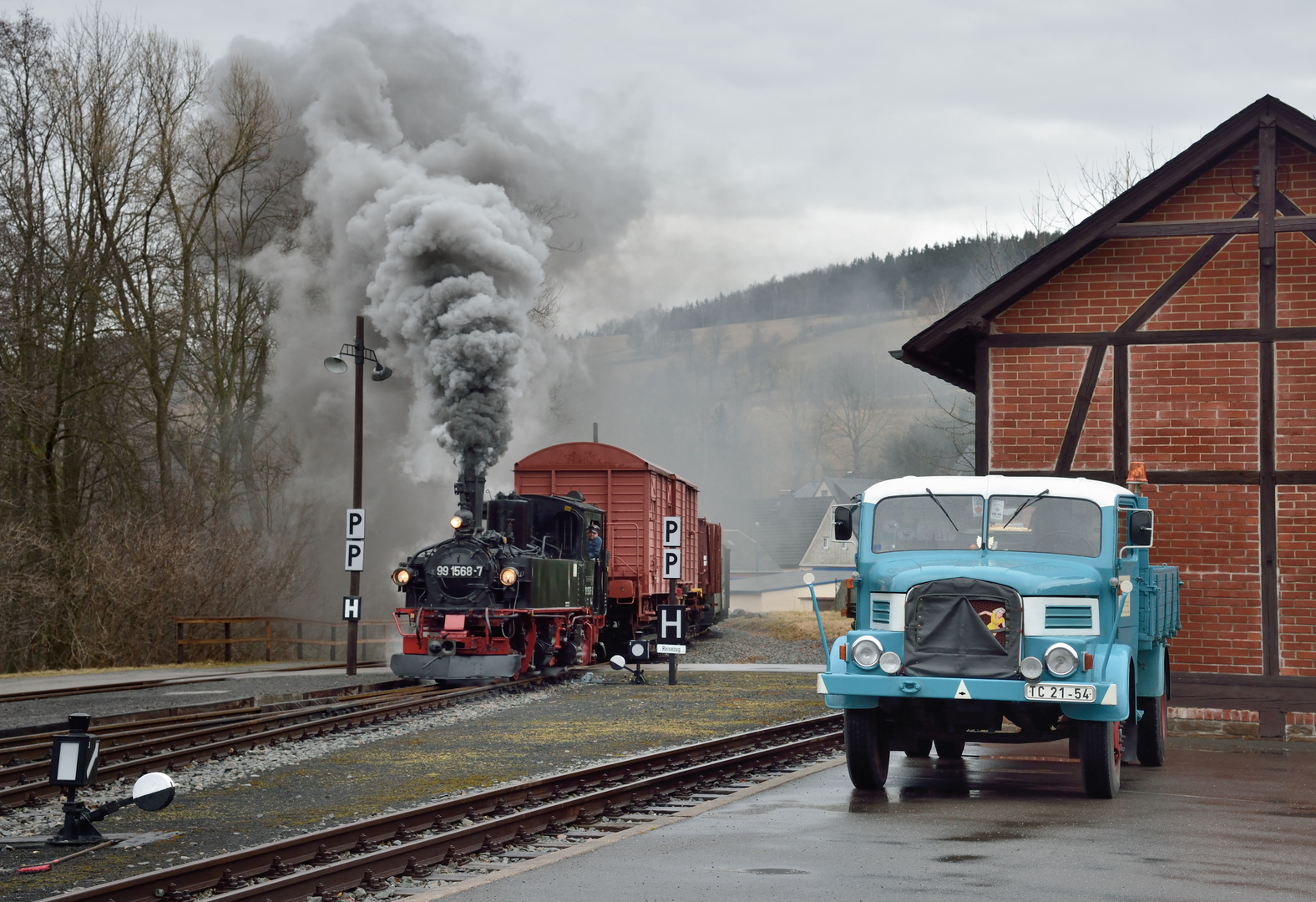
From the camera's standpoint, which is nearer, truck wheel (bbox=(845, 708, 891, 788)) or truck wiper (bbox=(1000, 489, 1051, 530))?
truck wheel (bbox=(845, 708, 891, 788))

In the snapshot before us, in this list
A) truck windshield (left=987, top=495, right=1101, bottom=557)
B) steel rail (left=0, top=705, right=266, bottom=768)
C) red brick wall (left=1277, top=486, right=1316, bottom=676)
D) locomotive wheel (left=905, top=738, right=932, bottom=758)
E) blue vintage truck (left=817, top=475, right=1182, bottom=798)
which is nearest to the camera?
blue vintage truck (left=817, top=475, right=1182, bottom=798)

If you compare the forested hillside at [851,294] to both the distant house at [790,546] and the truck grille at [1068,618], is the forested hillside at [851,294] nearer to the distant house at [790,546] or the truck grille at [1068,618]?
the distant house at [790,546]

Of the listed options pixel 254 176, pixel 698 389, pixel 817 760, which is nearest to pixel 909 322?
pixel 698 389

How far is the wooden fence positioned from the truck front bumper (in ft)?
53.2

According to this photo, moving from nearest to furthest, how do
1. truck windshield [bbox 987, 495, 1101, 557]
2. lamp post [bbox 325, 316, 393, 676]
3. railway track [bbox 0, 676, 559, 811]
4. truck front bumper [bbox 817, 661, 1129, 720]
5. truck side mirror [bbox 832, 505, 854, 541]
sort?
truck front bumper [bbox 817, 661, 1129, 720], truck windshield [bbox 987, 495, 1101, 557], truck side mirror [bbox 832, 505, 854, 541], railway track [bbox 0, 676, 559, 811], lamp post [bbox 325, 316, 393, 676]

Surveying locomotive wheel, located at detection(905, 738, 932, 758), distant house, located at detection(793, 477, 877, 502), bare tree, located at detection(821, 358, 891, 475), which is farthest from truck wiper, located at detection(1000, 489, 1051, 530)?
bare tree, located at detection(821, 358, 891, 475)

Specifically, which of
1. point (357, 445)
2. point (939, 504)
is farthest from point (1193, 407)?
point (357, 445)

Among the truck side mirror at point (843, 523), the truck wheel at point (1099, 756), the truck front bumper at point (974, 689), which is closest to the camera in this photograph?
the truck front bumper at point (974, 689)

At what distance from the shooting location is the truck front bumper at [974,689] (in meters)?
8.78

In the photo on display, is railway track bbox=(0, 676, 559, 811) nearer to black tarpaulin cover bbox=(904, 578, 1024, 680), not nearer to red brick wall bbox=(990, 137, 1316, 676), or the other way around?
black tarpaulin cover bbox=(904, 578, 1024, 680)

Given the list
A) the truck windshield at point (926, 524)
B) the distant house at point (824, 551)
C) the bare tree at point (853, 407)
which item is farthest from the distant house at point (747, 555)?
the truck windshield at point (926, 524)

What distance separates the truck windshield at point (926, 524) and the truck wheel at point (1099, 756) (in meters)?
1.47

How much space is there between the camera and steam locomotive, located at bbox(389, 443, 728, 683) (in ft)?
62.6

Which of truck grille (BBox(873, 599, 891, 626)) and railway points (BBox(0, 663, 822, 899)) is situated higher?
truck grille (BBox(873, 599, 891, 626))
